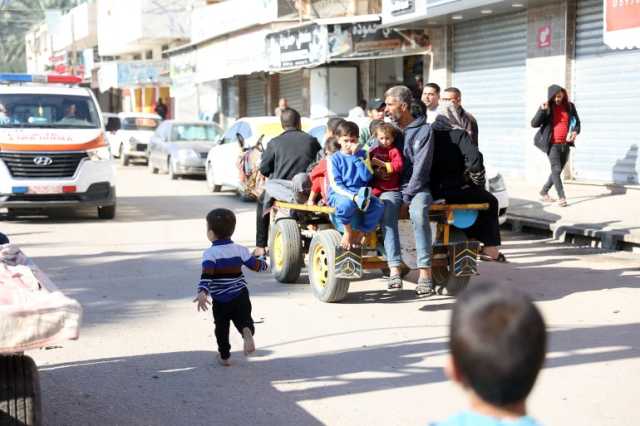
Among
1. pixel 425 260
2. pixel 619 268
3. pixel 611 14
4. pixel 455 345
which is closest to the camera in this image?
pixel 455 345

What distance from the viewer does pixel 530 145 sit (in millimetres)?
19547

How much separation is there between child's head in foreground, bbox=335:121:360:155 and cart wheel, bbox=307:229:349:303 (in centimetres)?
79

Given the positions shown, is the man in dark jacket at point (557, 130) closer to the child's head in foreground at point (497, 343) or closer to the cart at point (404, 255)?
the cart at point (404, 255)

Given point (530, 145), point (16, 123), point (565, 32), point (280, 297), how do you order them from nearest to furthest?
point (280, 297)
point (16, 123)
point (565, 32)
point (530, 145)

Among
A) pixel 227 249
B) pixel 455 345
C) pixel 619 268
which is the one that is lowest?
pixel 619 268

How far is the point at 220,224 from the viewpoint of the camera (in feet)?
21.3

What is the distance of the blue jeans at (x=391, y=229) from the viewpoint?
8570 mm

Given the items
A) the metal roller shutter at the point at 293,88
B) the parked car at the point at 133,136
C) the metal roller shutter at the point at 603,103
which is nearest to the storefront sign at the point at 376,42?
the metal roller shutter at the point at 603,103

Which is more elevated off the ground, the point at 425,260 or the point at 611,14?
the point at 611,14

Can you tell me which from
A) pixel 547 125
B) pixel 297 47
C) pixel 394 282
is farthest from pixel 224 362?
pixel 297 47

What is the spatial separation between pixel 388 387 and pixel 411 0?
16091 millimetres

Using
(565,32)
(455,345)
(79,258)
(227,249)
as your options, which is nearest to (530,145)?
(565,32)

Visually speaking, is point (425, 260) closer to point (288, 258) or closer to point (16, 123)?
point (288, 258)

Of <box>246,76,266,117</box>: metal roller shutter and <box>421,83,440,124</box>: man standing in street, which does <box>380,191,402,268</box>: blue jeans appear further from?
<box>246,76,266,117</box>: metal roller shutter
